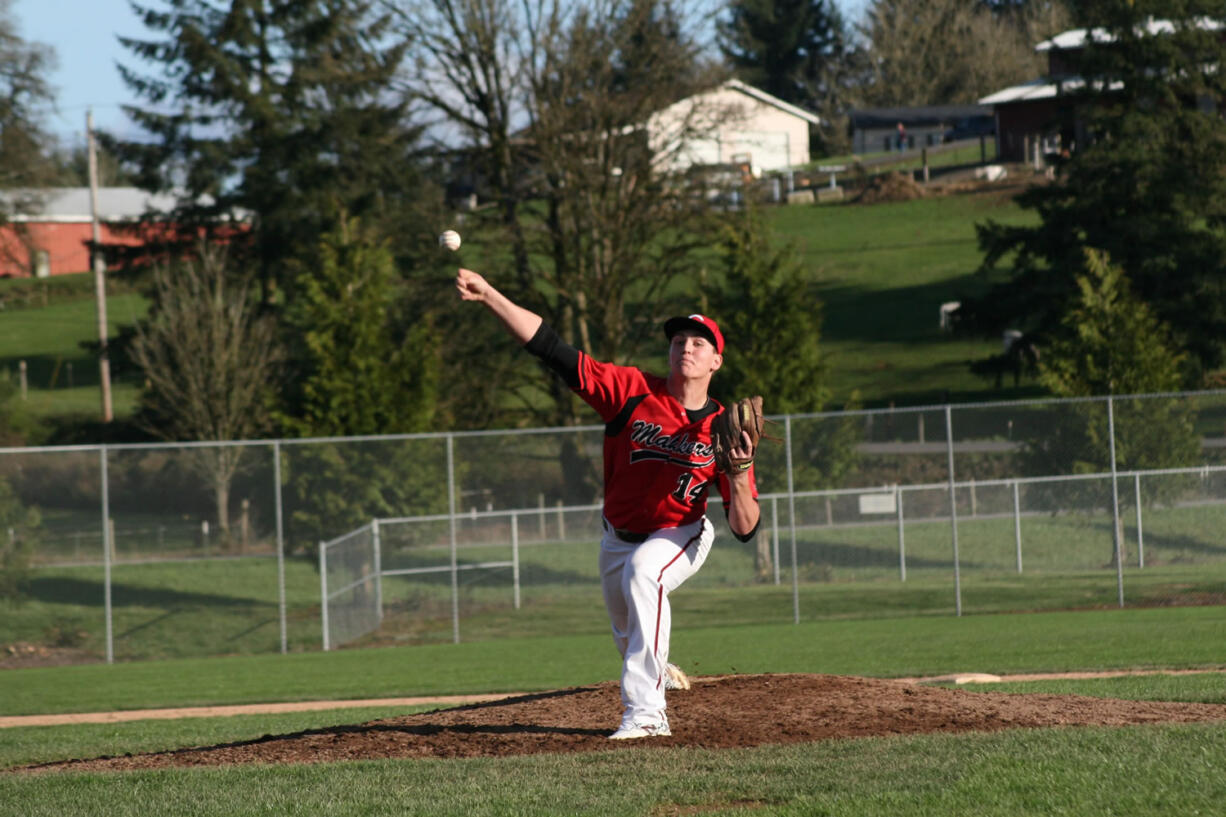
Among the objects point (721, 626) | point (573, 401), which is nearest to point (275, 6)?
point (573, 401)

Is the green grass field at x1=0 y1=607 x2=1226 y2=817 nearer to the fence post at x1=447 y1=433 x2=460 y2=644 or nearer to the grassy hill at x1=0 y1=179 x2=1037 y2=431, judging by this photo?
the fence post at x1=447 y1=433 x2=460 y2=644

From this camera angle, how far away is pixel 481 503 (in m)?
17.5

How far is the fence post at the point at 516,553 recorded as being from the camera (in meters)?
16.6

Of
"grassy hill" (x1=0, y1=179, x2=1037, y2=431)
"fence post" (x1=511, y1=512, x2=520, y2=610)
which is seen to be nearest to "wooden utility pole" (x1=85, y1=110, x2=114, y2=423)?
"grassy hill" (x1=0, y1=179, x2=1037, y2=431)

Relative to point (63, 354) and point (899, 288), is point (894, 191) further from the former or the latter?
point (63, 354)

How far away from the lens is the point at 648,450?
5906 millimetres

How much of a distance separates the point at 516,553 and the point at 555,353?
11.3 meters

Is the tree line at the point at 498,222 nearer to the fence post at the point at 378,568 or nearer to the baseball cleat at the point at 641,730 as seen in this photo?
the fence post at the point at 378,568

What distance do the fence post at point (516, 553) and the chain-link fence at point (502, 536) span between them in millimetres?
20

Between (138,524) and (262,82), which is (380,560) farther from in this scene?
(262,82)

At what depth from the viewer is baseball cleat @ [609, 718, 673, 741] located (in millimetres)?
5871

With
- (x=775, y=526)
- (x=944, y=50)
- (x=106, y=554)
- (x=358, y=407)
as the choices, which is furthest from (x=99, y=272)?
(x=944, y=50)

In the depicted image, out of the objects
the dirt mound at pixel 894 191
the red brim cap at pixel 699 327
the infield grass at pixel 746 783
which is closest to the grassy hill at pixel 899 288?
the dirt mound at pixel 894 191

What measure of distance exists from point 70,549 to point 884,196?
4766cm
